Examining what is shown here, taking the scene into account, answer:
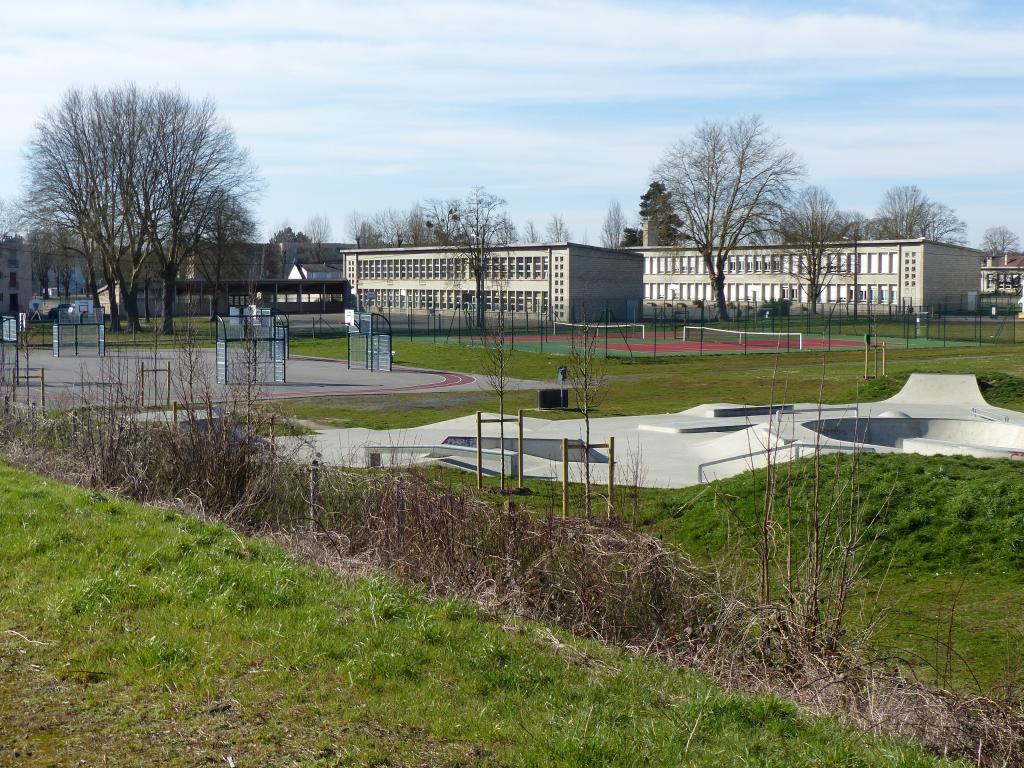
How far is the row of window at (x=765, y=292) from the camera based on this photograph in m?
99.8

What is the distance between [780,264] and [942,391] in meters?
72.9

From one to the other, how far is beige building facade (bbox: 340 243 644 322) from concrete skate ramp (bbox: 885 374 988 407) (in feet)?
179

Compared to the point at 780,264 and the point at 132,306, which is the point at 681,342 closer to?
the point at 132,306

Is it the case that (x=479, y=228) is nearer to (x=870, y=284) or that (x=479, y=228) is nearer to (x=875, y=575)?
(x=870, y=284)

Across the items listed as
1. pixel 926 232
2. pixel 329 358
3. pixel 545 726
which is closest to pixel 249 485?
pixel 545 726

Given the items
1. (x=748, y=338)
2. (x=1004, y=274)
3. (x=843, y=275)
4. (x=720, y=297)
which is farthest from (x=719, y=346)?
(x=1004, y=274)

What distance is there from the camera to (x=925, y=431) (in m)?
24.4

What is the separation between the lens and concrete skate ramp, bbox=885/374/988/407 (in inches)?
1179

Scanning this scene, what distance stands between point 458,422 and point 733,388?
48.6 feet

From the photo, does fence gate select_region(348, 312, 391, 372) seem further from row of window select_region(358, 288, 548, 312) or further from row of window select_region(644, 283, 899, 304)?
row of window select_region(644, 283, 899, 304)

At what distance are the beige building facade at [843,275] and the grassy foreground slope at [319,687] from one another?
8415 centimetres

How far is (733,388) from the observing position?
3850 cm

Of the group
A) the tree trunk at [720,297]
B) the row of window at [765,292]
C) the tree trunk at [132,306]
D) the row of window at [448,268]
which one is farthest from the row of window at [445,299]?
the tree trunk at [132,306]

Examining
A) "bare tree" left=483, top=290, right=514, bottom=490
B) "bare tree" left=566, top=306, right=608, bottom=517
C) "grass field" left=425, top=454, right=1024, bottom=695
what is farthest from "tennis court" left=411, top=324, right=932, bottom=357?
"grass field" left=425, top=454, right=1024, bottom=695
